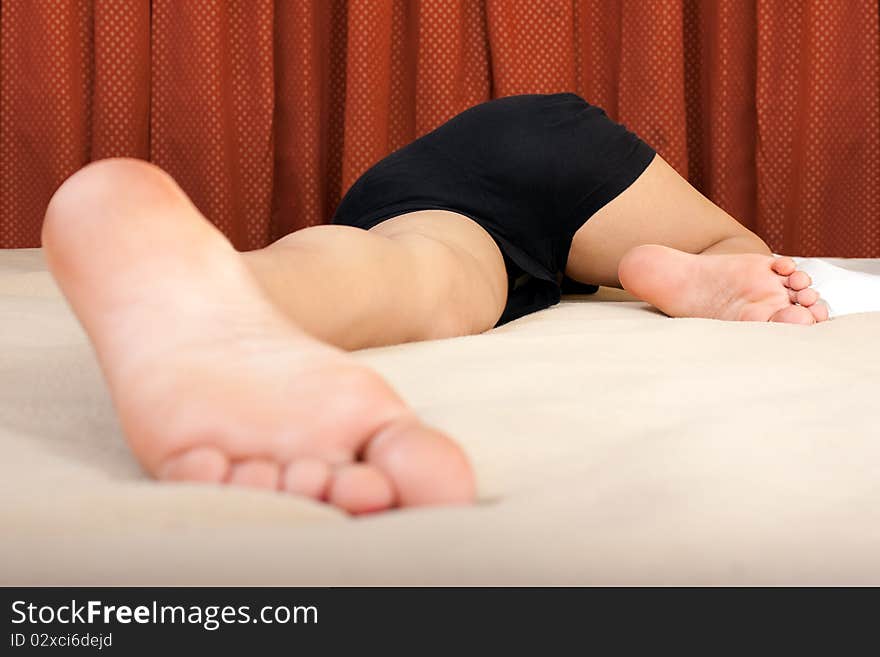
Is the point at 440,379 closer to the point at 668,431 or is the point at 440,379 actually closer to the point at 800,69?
the point at 668,431

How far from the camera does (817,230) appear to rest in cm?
200

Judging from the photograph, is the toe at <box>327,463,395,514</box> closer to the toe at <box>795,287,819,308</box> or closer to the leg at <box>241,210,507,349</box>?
the leg at <box>241,210,507,349</box>

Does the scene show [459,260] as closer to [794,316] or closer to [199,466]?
[794,316]

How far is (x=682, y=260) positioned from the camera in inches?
40.1

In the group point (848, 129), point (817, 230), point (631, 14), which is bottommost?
point (817, 230)

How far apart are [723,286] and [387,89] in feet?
3.71

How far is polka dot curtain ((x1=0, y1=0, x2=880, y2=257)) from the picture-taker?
6.23 feet

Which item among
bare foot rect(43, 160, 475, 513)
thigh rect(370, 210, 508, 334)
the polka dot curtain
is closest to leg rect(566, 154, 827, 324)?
thigh rect(370, 210, 508, 334)

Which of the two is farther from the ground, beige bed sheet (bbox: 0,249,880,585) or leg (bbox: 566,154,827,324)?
beige bed sheet (bbox: 0,249,880,585)

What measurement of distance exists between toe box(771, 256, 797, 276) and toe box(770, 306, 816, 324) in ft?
0.13

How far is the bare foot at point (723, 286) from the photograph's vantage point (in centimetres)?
95

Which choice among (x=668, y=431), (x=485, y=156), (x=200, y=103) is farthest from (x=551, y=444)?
(x=200, y=103)

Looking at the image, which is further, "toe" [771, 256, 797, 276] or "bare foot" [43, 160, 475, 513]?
"toe" [771, 256, 797, 276]
